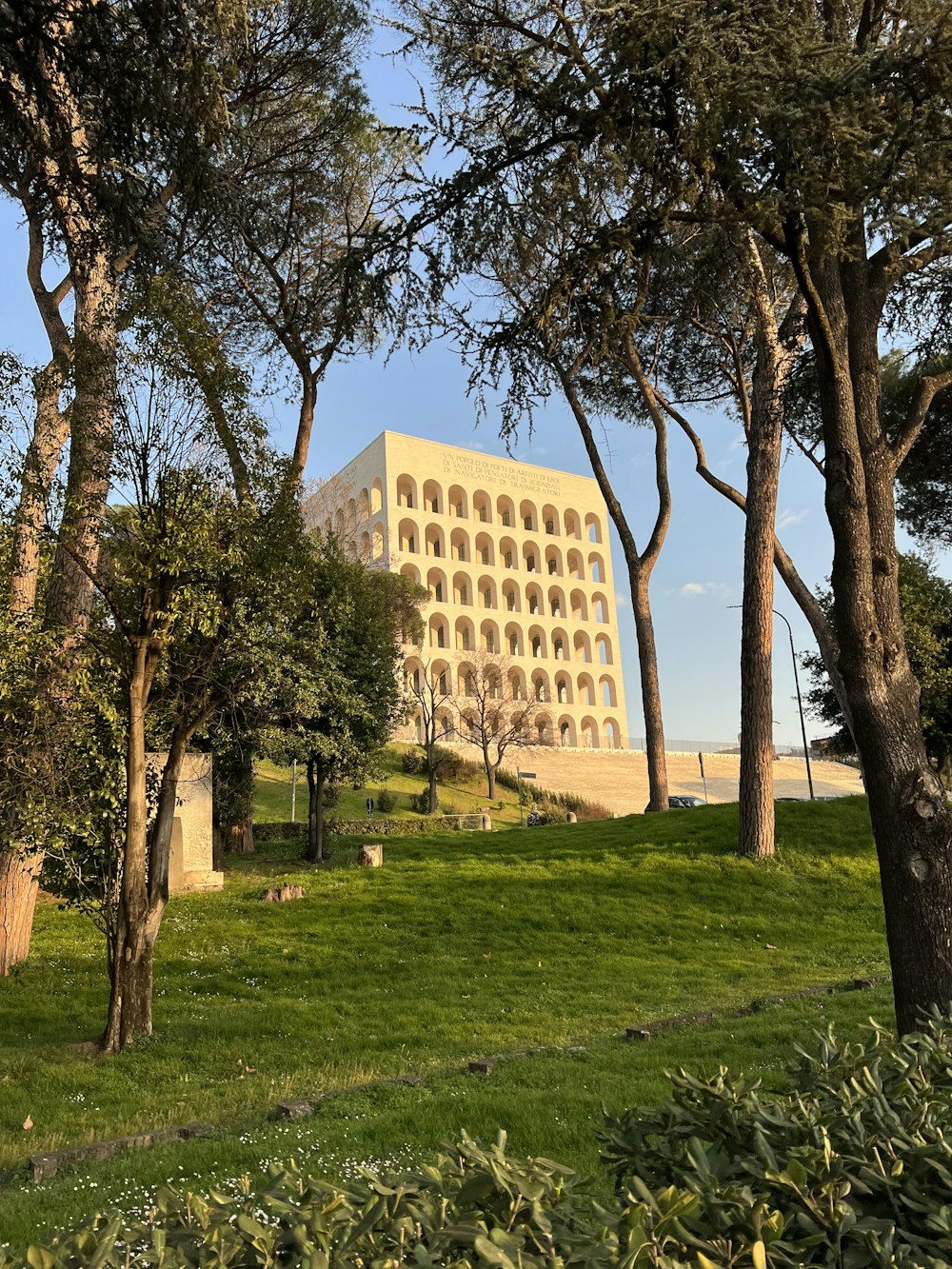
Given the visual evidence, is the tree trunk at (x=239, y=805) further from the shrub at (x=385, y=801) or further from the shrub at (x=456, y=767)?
the shrub at (x=456, y=767)

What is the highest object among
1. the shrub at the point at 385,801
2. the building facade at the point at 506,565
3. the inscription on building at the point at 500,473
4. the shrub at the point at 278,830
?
the inscription on building at the point at 500,473

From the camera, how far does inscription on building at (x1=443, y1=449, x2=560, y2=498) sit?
65438 millimetres

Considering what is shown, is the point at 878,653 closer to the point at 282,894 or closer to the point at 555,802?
the point at 282,894

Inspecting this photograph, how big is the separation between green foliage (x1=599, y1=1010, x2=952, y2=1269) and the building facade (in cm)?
5318

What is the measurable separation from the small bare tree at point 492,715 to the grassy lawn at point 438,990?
907 inches

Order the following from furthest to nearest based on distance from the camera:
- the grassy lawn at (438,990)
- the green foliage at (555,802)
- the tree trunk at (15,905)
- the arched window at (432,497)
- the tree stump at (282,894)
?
the arched window at (432,497)
the green foliage at (555,802)
the tree stump at (282,894)
the tree trunk at (15,905)
the grassy lawn at (438,990)

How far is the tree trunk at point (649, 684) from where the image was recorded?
21.4 meters

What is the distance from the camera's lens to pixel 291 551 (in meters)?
10.3

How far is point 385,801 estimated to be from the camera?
35.8 meters

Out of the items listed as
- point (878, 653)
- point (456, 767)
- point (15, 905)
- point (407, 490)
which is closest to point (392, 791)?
point (456, 767)

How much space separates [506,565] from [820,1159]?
220ft

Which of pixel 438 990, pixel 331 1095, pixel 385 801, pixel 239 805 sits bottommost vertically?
pixel 438 990

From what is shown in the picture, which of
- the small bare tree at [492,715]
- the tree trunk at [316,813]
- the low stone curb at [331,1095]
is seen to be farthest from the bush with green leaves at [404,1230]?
the small bare tree at [492,715]

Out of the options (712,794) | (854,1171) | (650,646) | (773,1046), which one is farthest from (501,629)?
(854,1171)
